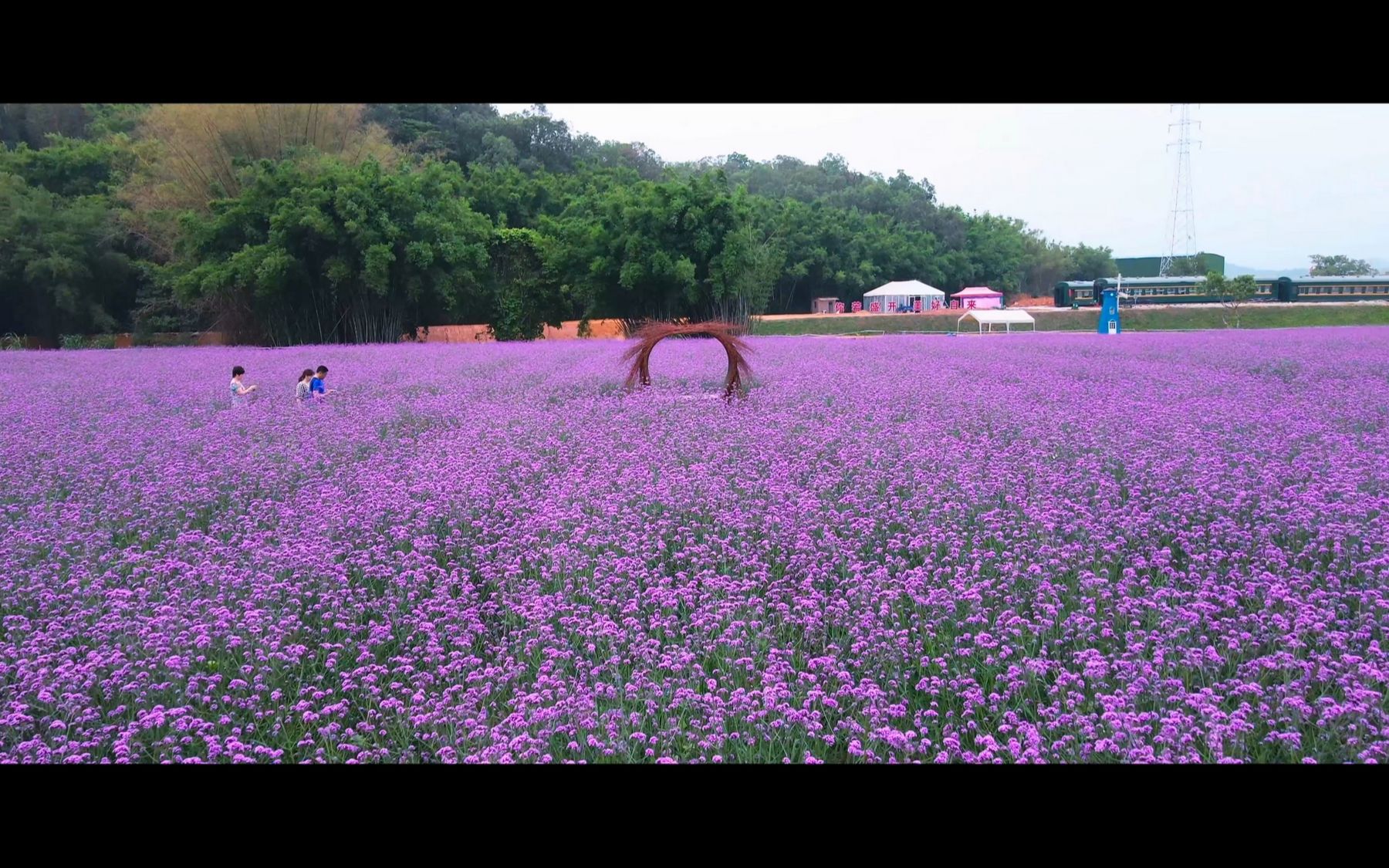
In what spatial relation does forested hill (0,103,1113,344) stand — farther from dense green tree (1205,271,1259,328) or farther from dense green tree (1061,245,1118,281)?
dense green tree (1061,245,1118,281)

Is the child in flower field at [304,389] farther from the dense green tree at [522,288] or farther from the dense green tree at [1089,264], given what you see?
the dense green tree at [1089,264]

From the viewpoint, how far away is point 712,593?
3295mm

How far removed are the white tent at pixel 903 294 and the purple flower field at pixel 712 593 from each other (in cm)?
2674

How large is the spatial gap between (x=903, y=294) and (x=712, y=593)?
31176 millimetres

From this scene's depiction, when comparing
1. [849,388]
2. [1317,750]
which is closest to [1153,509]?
[1317,750]

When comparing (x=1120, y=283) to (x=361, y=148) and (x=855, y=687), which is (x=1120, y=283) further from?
(x=855, y=687)

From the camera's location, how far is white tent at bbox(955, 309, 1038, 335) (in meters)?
27.4

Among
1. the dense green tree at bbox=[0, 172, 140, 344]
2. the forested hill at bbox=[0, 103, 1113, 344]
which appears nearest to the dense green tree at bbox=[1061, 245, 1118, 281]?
the forested hill at bbox=[0, 103, 1113, 344]

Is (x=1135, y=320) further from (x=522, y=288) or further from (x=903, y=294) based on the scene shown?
(x=522, y=288)

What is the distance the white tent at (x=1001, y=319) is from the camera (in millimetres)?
27375

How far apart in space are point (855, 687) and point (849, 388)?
698 centimetres

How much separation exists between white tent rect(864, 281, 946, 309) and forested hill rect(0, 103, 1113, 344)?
18.4 feet

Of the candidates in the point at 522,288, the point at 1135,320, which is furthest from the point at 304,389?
the point at 1135,320
